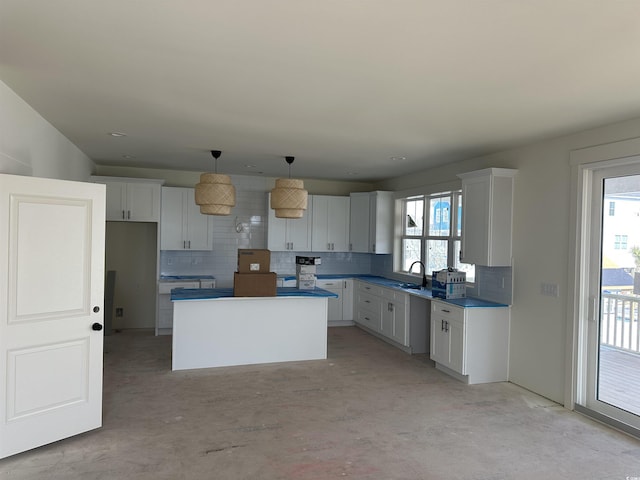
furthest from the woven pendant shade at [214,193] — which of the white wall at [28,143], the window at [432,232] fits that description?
the window at [432,232]

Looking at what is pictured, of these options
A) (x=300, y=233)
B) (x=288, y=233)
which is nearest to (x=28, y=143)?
(x=288, y=233)

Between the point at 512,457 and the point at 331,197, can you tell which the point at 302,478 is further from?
the point at 331,197

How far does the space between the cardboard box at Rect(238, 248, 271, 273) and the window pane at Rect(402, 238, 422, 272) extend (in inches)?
108

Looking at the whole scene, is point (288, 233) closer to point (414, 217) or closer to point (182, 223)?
point (182, 223)

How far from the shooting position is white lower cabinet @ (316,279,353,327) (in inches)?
305

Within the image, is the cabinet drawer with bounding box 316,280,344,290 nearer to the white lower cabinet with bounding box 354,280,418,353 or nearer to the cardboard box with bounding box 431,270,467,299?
the white lower cabinet with bounding box 354,280,418,353

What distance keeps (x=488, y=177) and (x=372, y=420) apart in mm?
2866

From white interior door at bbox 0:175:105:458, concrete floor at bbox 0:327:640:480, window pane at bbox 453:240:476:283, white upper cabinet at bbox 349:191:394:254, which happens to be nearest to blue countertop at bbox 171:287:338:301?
concrete floor at bbox 0:327:640:480

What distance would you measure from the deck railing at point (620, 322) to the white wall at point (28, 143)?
4.97m

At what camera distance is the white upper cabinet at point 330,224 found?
7938 millimetres

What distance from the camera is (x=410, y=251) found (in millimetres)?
7328

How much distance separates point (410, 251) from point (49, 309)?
537 cm

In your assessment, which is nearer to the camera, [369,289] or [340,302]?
[369,289]

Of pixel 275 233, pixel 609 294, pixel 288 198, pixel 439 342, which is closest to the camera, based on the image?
pixel 609 294
